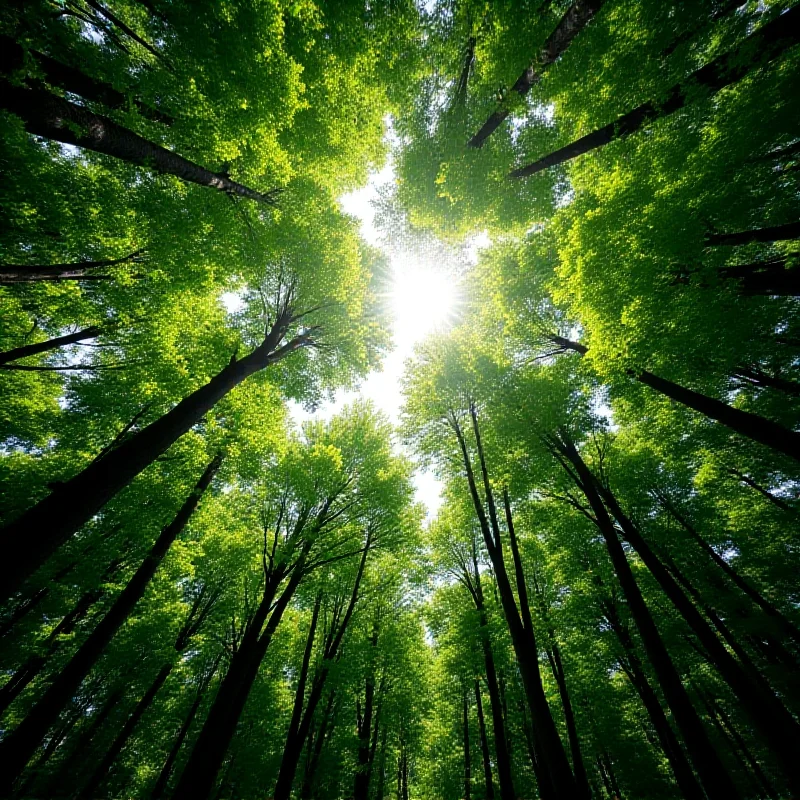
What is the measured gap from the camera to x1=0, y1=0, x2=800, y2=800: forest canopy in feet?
19.7

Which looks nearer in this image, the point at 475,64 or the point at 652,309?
the point at 652,309

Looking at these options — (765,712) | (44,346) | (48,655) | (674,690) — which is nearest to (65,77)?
(44,346)

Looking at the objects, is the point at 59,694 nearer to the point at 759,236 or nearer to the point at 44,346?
the point at 44,346

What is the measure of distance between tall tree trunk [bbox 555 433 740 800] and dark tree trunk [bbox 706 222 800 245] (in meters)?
6.03

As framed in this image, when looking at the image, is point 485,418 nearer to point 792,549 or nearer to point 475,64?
point 475,64

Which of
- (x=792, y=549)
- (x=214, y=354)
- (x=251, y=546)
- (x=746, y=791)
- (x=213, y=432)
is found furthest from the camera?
(x=746, y=791)

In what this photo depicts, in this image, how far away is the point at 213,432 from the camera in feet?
33.7

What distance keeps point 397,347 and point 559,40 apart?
360 inches

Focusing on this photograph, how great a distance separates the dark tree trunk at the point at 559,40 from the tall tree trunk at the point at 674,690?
933cm

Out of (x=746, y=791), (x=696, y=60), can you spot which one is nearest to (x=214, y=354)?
(x=696, y=60)

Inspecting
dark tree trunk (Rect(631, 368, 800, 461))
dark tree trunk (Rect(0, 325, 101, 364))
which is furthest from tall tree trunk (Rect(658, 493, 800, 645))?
dark tree trunk (Rect(0, 325, 101, 364))

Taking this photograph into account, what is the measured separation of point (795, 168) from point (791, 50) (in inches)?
76.5

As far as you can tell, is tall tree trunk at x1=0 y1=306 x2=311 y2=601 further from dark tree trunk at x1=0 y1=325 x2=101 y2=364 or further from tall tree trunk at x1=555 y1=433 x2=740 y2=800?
tall tree trunk at x1=555 y1=433 x2=740 y2=800

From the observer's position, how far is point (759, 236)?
627 cm
